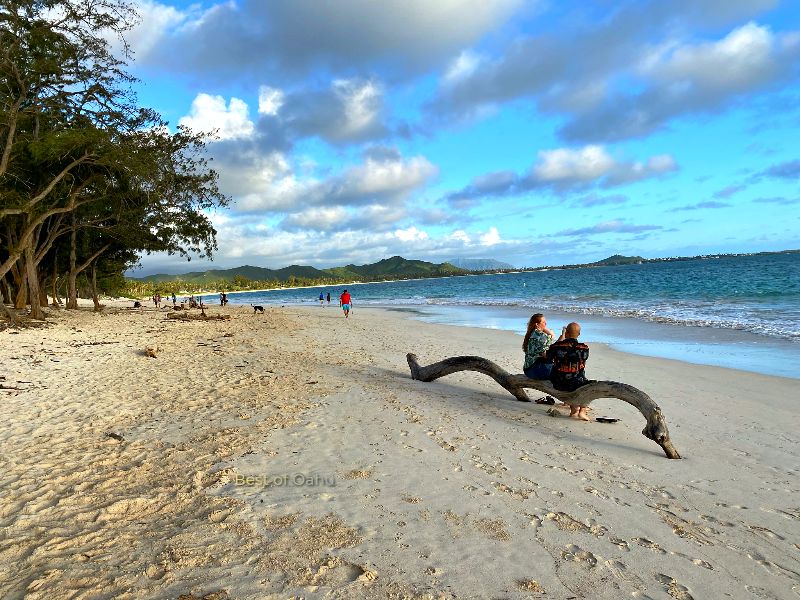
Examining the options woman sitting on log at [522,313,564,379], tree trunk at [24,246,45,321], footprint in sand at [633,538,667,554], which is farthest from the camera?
tree trunk at [24,246,45,321]

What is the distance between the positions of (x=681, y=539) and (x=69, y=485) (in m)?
5.64

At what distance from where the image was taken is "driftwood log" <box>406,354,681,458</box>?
575 centimetres

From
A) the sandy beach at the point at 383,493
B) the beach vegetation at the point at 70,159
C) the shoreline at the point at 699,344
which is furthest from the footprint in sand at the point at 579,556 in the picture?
the beach vegetation at the point at 70,159

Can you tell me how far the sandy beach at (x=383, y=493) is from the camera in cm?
320

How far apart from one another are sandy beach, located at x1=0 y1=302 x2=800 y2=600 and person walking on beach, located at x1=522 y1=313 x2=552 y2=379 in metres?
0.62

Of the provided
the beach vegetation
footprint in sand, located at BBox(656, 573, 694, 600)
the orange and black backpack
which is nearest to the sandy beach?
footprint in sand, located at BBox(656, 573, 694, 600)

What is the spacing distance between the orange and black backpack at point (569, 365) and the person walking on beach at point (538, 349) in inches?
9.9

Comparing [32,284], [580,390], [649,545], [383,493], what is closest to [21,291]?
[32,284]

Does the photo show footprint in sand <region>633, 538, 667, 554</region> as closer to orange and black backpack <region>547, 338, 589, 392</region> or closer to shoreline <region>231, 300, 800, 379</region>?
orange and black backpack <region>547, 338, 589, 392</region>

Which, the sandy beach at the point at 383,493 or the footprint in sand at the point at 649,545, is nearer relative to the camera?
the sandy beach at the point at 383,493

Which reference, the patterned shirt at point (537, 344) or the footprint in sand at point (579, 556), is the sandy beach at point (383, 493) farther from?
the patterned shirt at point (537, 344)

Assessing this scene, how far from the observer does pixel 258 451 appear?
556 cm

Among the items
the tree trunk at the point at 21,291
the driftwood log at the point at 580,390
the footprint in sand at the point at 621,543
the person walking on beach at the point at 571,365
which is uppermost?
the tree trunk at the point at 21,291

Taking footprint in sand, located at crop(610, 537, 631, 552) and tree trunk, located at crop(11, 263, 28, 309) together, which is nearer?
footprint in sand, located at crop(610, 537, 631, 552)
